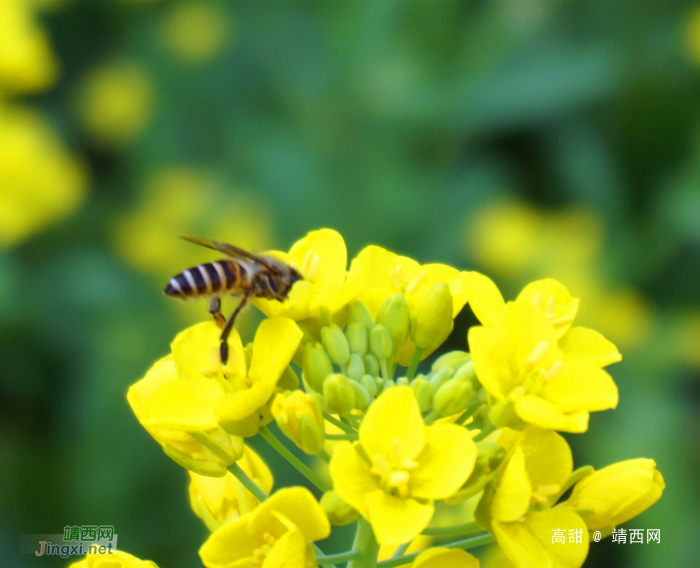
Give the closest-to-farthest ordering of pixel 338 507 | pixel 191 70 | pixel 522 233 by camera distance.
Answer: pixel 338 507
pixel 522 233
pixel 191 70

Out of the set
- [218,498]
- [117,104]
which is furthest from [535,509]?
[117,104]

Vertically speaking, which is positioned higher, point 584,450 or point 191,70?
point 191,70

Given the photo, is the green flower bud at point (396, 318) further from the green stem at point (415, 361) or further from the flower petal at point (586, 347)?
the flower petal at point (586, 347)

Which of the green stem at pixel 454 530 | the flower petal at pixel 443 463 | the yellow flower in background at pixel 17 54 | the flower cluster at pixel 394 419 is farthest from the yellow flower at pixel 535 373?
the yellow flower in background at pixel 17 54

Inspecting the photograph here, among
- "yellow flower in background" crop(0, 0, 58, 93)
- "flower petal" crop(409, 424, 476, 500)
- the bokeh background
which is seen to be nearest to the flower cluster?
"flower petal" crop(409, 424, 476, 500)

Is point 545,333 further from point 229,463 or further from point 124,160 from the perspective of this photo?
point 124,160

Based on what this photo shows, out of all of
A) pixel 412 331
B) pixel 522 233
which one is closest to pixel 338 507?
pixel 412 331

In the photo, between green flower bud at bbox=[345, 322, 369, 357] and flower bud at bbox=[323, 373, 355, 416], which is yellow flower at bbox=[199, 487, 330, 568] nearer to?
flower bud at bbox=[323, 373, 355, 416]
